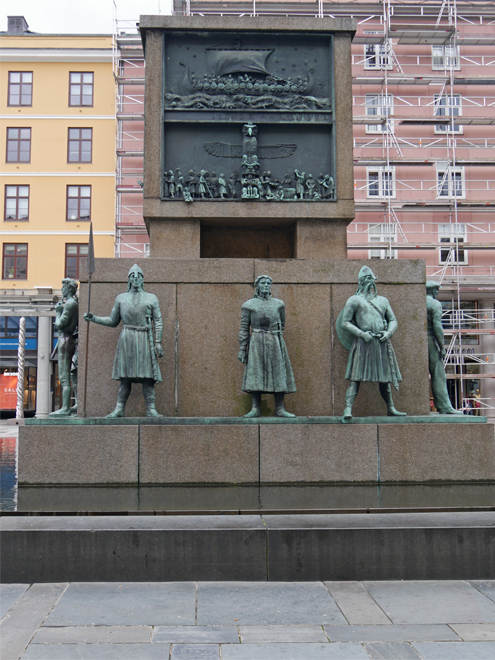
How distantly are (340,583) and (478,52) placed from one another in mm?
40347

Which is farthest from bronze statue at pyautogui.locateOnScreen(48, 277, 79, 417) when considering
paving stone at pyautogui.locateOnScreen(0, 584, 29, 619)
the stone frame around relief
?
paving stone at pyautogui.locateOnScreen(0, 584, 29, 619)

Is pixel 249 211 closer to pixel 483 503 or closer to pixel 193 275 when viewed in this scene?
pixel 193 275

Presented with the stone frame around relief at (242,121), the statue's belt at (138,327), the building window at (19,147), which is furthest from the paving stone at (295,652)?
the building window at (19,147)

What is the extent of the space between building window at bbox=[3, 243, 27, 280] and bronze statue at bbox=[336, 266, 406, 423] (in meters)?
37.8

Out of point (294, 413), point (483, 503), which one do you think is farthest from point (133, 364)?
point (483, 503)

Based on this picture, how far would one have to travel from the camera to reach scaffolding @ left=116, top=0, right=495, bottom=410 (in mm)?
37375

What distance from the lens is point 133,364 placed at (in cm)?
918

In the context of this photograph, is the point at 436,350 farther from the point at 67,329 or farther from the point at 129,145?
the point at 129,145

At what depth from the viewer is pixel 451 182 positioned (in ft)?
125

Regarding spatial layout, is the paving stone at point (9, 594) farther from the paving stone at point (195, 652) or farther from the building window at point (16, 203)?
the building window at point (16, 203)

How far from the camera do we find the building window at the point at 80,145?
45406 millimetres

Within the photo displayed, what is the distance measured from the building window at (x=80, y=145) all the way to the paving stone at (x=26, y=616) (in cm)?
4239

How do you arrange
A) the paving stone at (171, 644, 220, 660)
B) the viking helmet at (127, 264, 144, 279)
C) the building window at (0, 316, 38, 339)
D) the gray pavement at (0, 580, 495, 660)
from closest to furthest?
the paving stone at (171, 644, 220, 660) < the gray pavement at (0, 580, 495, 660) < the viking helmet at (127, 264, 144, 279) < the building window at (0, 316, 38, 339)

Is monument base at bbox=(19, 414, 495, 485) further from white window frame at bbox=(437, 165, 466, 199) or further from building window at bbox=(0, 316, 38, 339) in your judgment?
building window at bbox=(0, 316, 38, 339)
